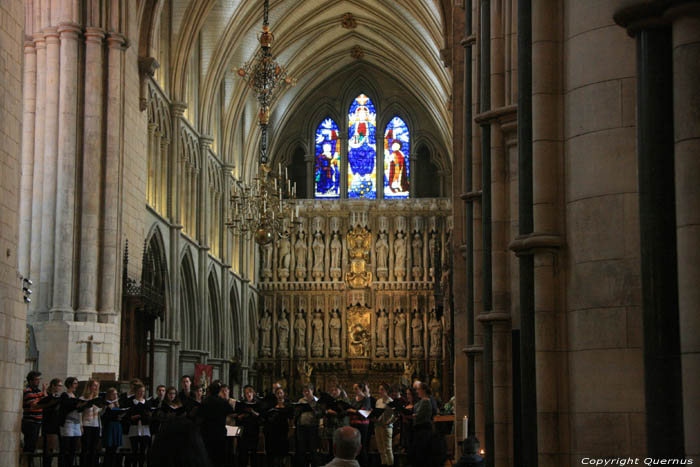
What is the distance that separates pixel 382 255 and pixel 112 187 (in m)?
17.9

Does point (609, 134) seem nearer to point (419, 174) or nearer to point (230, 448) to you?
point (230, 448)

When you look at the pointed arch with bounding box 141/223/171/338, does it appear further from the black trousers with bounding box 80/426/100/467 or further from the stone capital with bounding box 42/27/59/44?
the black trousers with bounding box 80/426/100/467

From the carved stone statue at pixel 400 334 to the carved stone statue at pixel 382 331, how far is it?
35 cm

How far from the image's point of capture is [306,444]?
14.9 meters

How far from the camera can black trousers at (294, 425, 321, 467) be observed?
14891mm

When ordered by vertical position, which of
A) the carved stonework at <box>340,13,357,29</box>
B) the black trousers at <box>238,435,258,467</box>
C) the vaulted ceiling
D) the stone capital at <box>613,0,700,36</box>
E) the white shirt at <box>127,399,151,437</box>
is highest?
the carved stonework at <box>340,13,357,29</box>

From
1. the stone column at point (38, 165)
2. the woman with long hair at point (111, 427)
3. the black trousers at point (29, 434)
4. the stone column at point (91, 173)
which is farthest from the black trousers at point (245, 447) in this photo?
the stone column at point (38, 165)

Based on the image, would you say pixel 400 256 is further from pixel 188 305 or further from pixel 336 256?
pixel 188 305

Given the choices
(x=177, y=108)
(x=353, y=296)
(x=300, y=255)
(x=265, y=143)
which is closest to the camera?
(x=265, y=143)

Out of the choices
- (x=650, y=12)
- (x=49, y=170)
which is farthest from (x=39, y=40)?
(x=650, y=12)

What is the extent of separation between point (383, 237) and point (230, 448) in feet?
72.5

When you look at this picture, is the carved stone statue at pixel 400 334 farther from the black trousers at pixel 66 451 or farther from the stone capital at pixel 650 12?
the stone capital at pixel 650 12

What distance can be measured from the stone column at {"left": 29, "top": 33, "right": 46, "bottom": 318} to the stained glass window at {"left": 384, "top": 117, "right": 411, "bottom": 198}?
20505 mm

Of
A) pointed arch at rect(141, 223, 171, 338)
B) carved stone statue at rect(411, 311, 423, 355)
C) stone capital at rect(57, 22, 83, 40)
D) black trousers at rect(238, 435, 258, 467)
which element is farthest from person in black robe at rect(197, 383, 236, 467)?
carved stone statue at rect(411, 311, 423, 355)
